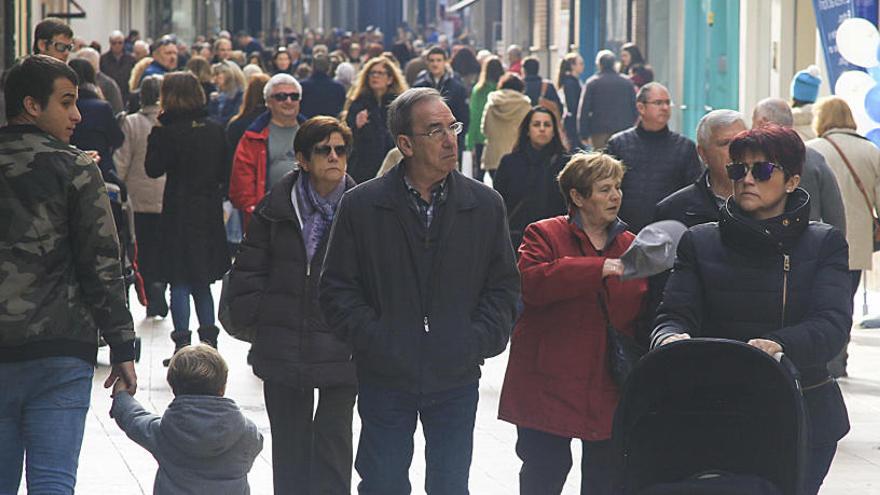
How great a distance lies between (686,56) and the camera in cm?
2675

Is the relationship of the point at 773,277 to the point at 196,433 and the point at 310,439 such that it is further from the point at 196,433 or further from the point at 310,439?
the point at 310,439

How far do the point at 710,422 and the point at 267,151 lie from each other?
Answer: 6.56 m

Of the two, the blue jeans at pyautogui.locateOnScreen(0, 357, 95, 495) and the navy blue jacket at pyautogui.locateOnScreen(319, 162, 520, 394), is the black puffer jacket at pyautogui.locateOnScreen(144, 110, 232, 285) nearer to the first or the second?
the navy blue jacket at pyautogui.locateOnScreen(319, 162, 520, 394)

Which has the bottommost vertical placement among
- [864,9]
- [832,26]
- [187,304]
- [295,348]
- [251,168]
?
[187,304]

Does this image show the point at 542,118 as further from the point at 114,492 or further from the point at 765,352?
the point at 765,352

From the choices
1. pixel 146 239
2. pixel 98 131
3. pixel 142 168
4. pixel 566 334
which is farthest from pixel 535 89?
pixel 566 334

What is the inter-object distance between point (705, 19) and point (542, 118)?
48.0ft

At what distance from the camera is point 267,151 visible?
11.4 m

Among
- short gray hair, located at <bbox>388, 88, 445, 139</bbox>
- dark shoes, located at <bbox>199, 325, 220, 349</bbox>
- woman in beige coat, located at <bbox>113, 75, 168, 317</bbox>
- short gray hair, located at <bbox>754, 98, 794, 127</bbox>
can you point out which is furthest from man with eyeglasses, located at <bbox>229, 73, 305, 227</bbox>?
short gray hair, located at <bbox>388, 88, 445, 139</bbox>

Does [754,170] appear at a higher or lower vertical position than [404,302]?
higher

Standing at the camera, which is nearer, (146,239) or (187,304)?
(187,304)

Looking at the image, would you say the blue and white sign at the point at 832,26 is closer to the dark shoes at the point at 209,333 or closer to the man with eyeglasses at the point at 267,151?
the man with eyeglasses at the point at 267,151

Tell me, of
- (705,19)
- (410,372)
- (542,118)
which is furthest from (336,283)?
(705,19)

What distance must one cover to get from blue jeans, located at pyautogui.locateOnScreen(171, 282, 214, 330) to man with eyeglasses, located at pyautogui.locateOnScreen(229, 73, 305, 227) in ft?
2.11
